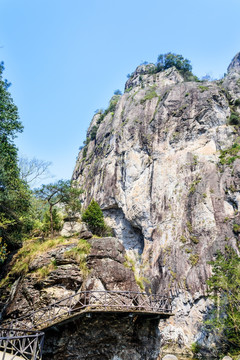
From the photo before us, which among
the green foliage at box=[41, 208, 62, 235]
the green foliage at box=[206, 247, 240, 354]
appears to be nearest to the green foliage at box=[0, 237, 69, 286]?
the green foliage at box=[41, 208, 62, 235]

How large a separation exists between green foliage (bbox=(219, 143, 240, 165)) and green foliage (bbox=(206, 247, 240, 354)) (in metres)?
14.0

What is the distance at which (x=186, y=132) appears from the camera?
3797 cm

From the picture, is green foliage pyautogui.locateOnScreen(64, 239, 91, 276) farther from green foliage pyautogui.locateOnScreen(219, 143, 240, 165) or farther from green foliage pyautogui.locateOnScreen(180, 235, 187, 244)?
green foliage pyautogui.locateOnScreen(219, 143, 240, 165)

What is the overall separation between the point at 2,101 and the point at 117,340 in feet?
51.5

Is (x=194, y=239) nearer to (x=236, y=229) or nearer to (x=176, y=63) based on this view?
(x=236, y=229)

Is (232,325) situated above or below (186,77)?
below

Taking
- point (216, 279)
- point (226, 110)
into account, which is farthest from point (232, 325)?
point (226, 110)

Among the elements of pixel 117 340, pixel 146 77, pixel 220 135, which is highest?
pixel 146 77

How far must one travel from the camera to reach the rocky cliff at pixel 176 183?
2629cm

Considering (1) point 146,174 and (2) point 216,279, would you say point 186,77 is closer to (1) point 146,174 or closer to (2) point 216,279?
(1) point 146,174

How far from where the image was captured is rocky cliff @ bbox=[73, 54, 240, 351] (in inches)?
1035

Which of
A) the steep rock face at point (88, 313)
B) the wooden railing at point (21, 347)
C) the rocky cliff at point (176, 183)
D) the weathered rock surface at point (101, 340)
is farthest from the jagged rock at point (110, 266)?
the rocky cliff at point (176, 183)

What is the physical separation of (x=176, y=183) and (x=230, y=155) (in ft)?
26.1

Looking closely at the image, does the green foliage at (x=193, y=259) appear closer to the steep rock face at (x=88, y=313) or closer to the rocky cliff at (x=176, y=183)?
the rocky cliff at (x=176, y=183)
